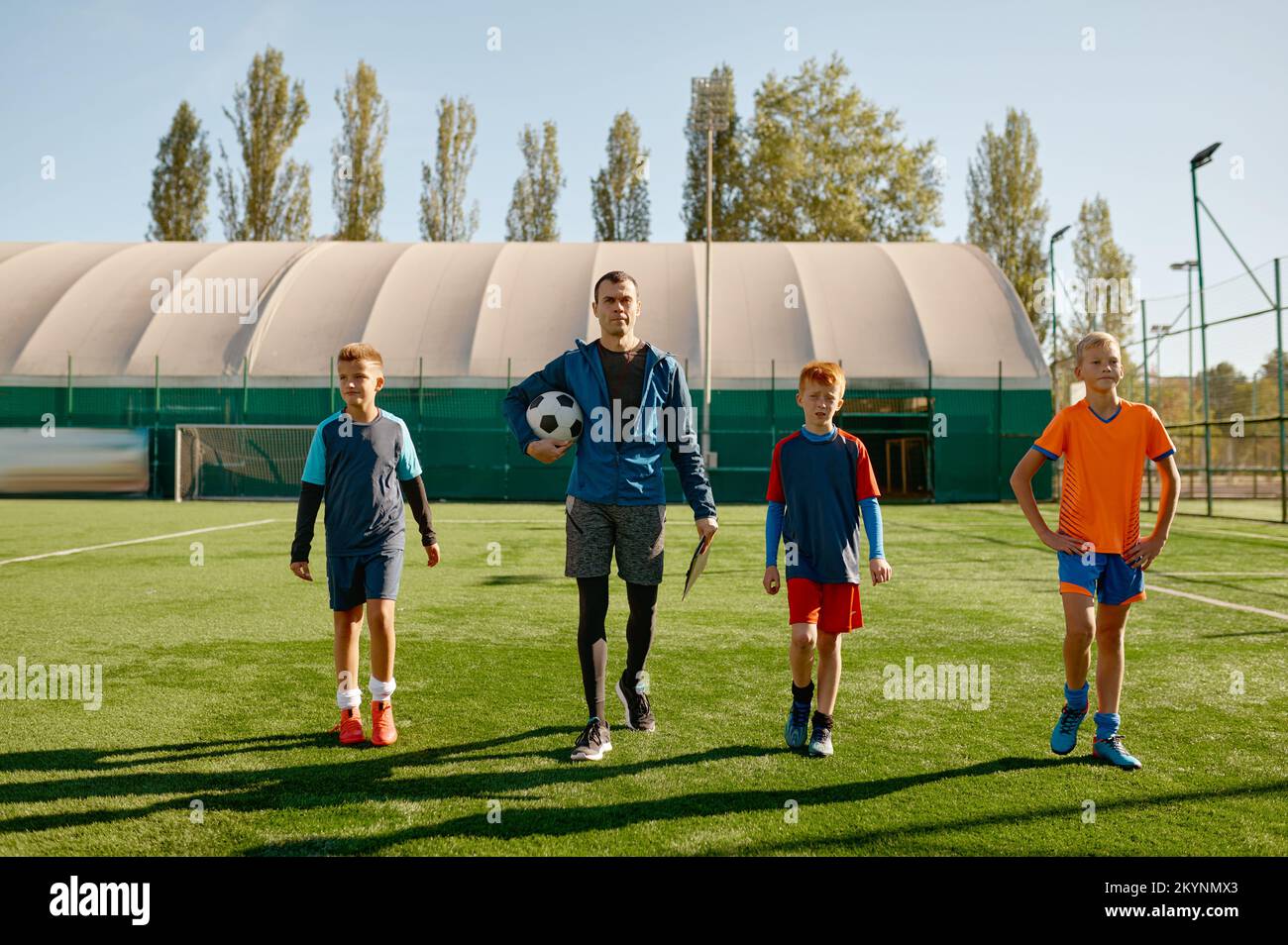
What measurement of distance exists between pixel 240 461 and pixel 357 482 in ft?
76.9

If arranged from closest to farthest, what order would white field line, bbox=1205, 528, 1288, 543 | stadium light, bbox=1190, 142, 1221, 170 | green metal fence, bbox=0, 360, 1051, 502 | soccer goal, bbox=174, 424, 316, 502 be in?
white field line, bbox=1205, 528, 1288, 543 → stadium light, bbox=1190, 142, 1221, 170 → soccer goal, bbox=174, 424, 316, 502 → green metal fence, bbox=0, 360, 1051, 502

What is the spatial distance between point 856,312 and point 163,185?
30335mm

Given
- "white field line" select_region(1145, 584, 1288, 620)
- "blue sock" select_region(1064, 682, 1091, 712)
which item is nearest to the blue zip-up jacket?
"blue sock" select_region(1064, 682, 1091, 712)

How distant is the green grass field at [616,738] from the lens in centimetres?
338

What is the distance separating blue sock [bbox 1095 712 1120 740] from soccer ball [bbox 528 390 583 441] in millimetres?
2442

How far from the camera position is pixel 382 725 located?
448 cm

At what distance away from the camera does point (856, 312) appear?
28.6 m

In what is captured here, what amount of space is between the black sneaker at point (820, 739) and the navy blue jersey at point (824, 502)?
577 mm

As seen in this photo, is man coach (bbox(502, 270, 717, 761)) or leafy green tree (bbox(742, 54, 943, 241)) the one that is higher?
leafy green tree (bbox(742, 54, 943, 241))

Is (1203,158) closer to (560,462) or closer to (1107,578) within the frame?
(560,462)

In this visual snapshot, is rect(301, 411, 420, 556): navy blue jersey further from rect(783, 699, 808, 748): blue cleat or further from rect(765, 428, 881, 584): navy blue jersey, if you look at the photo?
rect(783, 699, 808, 748): blue cleat

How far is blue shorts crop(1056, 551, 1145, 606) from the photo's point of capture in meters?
4.25

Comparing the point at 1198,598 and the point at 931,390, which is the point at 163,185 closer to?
the point at 931,390
